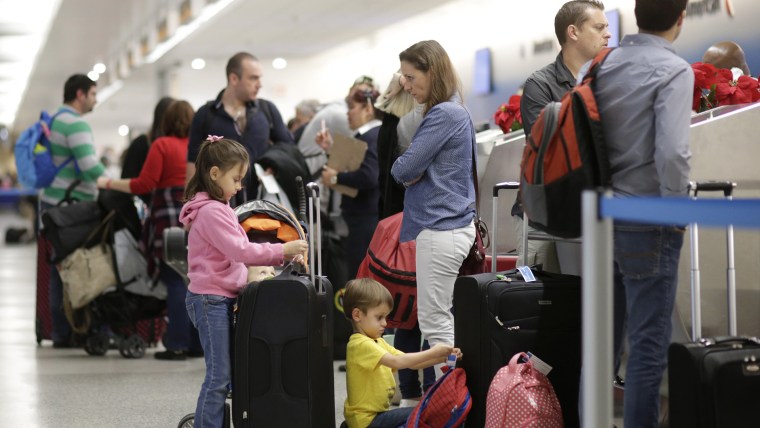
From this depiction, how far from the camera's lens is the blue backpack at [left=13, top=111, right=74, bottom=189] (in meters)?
7.38

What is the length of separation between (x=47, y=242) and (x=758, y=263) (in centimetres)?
540

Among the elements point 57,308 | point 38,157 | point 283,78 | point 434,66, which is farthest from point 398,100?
point 283,78

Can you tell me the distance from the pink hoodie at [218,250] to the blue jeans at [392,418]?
68 centimetres

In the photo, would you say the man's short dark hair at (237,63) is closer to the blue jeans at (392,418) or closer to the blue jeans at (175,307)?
the blue jeans at (175,307)

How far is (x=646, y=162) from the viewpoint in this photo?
127 inches

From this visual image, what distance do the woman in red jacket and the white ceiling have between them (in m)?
5.95

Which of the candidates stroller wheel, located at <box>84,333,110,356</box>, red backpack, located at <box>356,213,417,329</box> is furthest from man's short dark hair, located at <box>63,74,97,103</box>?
red backpack, located at <box>356,213,417,329</box>

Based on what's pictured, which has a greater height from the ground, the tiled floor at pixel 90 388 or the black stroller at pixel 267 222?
the black stroller at pixel 267 222

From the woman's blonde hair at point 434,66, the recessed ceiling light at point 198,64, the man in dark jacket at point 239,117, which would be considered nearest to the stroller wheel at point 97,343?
the man in dark jacket at point 239,117

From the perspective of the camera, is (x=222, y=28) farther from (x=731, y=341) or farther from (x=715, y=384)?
(x=715, y=384)

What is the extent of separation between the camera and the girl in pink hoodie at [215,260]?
393cm

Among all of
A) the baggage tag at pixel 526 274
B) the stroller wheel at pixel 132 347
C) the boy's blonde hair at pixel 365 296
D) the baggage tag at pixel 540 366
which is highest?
the baggage tag at pixel 526 274

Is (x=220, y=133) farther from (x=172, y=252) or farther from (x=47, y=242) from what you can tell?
(x=47, y=242)

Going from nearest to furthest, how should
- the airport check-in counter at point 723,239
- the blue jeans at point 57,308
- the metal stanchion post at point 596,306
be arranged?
the metal stanchion post at point 596,306, the airport check-in counter at point 723,239, the blue jeans at point 57,308
